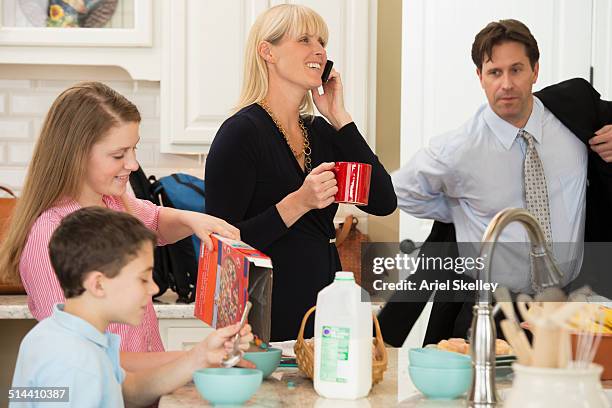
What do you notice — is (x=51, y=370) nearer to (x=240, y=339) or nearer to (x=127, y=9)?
(x=240, y=339)

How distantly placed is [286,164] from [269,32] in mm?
340

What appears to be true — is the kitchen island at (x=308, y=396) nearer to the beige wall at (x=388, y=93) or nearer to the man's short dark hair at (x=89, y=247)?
the man's short dark hair at (x=89, y=247)

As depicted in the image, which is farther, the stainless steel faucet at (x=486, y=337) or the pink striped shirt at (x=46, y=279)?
the pink striped shirt at (x=46, y=279)

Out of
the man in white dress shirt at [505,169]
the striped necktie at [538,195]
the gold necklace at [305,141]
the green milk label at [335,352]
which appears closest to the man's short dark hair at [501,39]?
the man in white dress shirt at [505,169]

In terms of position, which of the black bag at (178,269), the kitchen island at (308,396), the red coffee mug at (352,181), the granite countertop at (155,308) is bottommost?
the granite countertop at (155,308)

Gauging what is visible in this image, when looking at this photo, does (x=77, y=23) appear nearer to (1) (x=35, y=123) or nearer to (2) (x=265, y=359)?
(1) (x=35, y=123)

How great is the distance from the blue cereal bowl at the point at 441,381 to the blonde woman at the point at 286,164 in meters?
0.65

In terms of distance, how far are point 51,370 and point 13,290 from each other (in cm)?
182

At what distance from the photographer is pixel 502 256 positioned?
2.52 m

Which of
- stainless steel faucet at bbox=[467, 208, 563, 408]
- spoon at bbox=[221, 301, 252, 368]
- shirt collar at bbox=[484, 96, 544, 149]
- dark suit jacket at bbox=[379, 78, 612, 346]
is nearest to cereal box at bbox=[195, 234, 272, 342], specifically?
spoon at bbox=[221, 301, 252, 368]

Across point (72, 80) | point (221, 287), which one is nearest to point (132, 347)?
point (221, 287)

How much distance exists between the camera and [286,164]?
7.12 feet

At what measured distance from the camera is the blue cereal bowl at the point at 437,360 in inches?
57.2

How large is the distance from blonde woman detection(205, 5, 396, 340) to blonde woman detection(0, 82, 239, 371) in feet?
1.11
